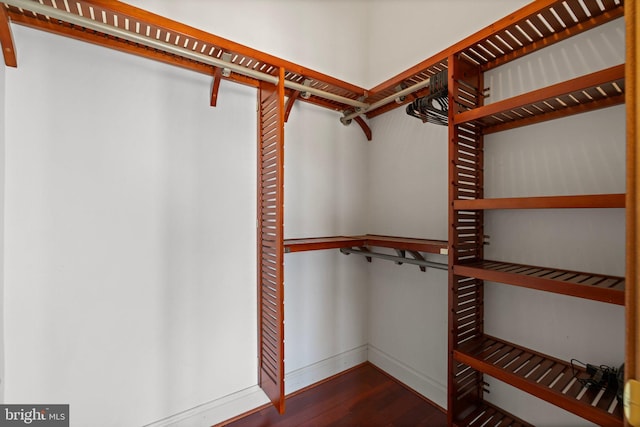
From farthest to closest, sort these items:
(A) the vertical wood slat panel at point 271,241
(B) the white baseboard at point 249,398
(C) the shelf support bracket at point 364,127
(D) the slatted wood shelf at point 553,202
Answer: (C) the shelf support bracket at point 364,127 → (B) the white baseboard at point 249,398 → (A) the vertical wood slat panel at point 271,241 → (D) the slatted wood shelf at point 553,202

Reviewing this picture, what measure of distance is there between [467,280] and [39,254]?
2111 millimetres

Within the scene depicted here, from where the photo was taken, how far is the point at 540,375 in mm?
1196

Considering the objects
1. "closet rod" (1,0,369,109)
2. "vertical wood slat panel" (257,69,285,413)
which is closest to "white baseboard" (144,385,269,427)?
"vertical wood slat panel" (257,69,285,413)

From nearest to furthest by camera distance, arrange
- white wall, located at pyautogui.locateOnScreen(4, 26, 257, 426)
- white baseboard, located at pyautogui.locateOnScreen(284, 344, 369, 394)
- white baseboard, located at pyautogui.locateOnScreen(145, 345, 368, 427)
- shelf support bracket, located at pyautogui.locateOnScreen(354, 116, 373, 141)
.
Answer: white wall, located at pyautogui.locateOnScreen(4, 26, 257, 426) < white baseboard, located at pyautogui.locateOnScreen(145, 345, 368, 427) < white baseboard, located at pyautogui.locateOnScreen(284, 344, 369, 394) < shelf support bracket, located at pyautogui.locateOnScreen(354, 116, 373, 141)

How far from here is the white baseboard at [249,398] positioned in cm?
161

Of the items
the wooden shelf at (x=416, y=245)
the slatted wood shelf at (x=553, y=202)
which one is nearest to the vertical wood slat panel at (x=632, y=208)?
the slatted wood shelf at (x=553, y=202)

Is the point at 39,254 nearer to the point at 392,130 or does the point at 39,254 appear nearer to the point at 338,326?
the point at 338,326

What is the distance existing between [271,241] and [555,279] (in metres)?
1.35

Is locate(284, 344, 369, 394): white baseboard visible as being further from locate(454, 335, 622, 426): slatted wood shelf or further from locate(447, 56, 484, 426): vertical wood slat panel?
locate(454, 335, 622, 426): slatted wood shelf

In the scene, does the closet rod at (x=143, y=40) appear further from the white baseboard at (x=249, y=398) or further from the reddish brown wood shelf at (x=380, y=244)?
the white baseboard at (x=249, y=398)

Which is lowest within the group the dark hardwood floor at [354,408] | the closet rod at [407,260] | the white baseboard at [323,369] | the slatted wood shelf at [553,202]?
the dark hardwood floor at [354,408]

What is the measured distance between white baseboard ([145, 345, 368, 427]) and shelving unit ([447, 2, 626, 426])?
0.99 meters

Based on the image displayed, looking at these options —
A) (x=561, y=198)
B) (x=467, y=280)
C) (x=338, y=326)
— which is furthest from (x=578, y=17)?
(x=338, y=326)

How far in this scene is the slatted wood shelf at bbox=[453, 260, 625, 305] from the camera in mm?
942
